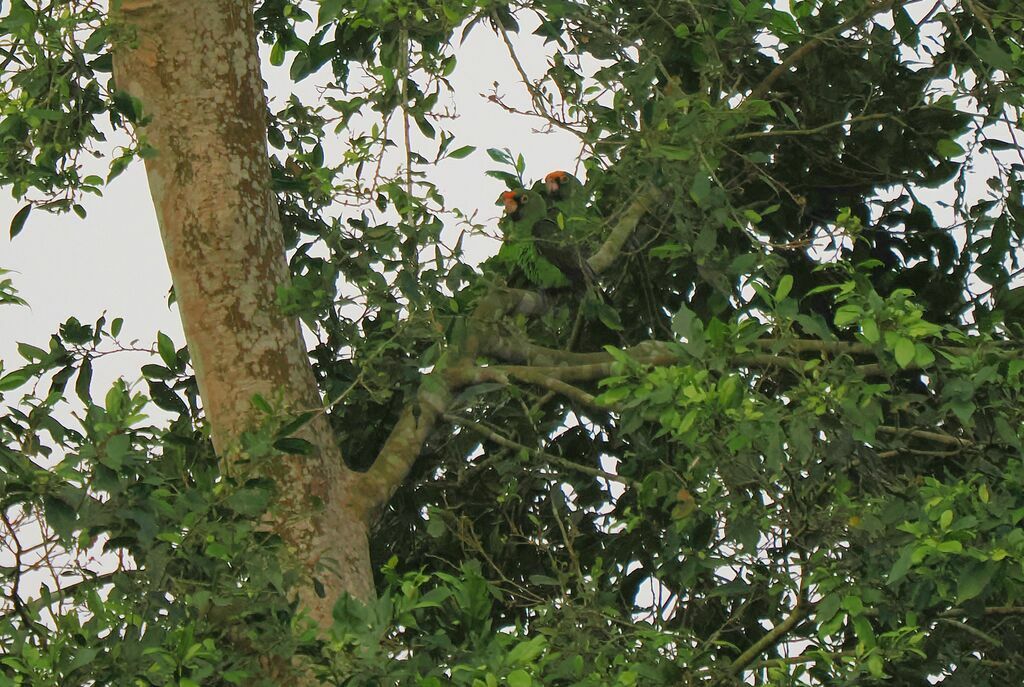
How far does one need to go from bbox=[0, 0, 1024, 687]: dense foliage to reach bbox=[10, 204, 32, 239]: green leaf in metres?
0.05

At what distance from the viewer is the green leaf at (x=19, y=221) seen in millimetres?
3795

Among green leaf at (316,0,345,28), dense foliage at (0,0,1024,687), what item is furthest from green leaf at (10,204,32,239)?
green leaf at (316,0,345,28)

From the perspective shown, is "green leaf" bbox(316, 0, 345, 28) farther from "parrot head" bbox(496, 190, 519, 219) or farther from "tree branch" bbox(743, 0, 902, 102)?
"parrot head" bbox(496, 190, 519, 219)

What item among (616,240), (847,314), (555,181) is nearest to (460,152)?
(847,314)

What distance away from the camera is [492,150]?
3.72 m

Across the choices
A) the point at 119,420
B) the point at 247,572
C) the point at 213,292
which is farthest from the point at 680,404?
the point at 213,292

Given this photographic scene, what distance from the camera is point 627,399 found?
3.35m

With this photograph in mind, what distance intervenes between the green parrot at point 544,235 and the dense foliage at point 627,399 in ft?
0.29

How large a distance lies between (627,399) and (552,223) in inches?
72.4

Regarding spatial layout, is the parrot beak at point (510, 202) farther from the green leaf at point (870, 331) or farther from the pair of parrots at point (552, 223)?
the green leaf at point (870, 331)

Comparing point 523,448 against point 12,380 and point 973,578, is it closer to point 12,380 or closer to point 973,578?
point 973,578

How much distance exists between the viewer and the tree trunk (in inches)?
151

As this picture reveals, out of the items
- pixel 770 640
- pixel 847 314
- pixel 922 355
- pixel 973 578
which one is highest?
pixel 847 314

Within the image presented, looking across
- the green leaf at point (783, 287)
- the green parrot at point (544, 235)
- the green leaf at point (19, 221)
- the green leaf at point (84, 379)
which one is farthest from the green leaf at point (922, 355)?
the green leaf at point (19, 221)
